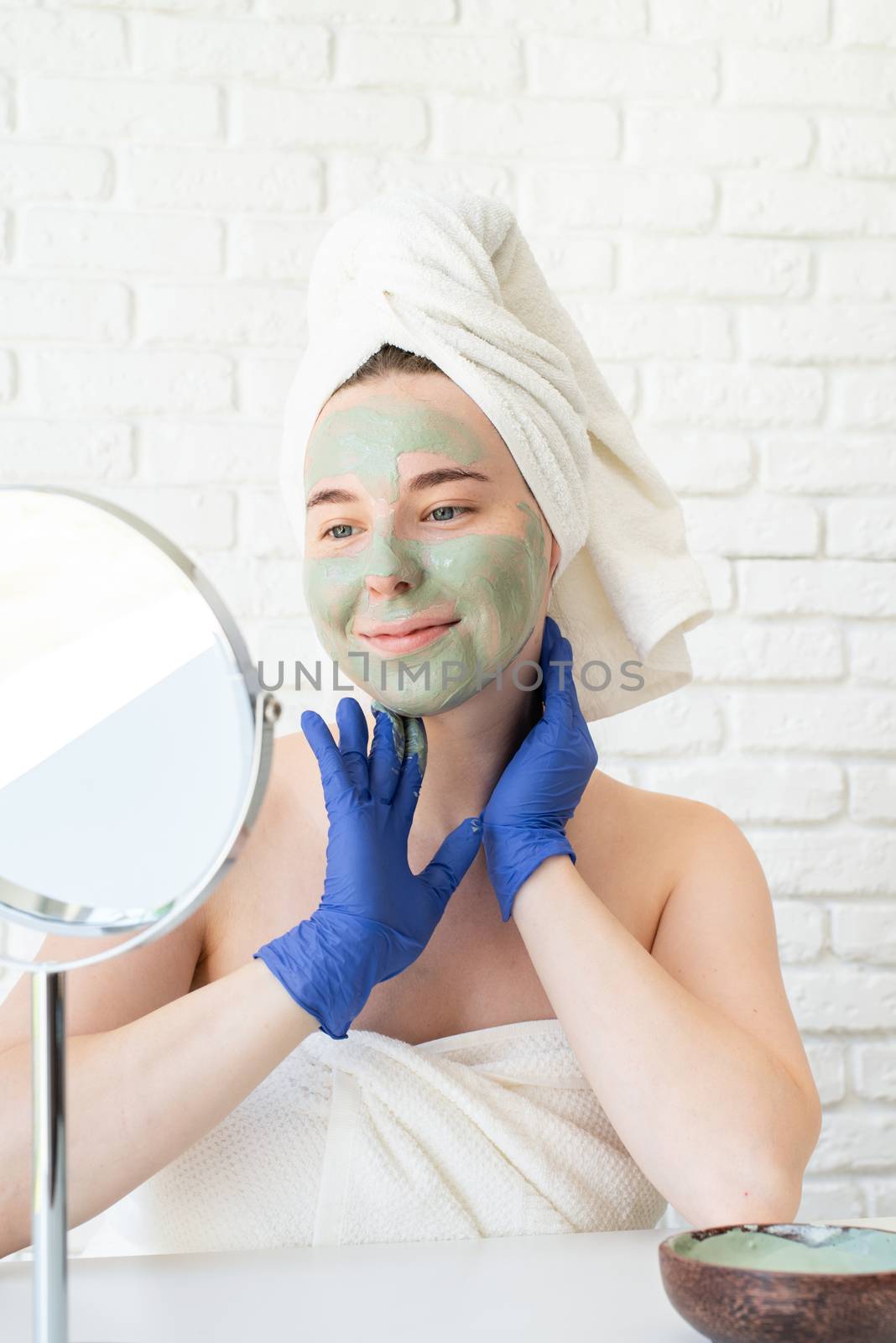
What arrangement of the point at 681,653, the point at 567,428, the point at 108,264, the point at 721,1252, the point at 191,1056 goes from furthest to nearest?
1. the point at 108,264
2. the point at 681,653
3. the point at 567,428
4. the point at 191,1056
5. the point at 721,1252

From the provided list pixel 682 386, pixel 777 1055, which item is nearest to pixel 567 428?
pixel 777 1055

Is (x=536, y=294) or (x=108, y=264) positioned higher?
(x=108, y=264)

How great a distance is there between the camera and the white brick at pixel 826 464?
1906mm

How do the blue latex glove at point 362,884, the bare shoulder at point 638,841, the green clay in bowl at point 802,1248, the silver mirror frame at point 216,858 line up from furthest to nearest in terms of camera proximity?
the bare shoulder at point 638,841
the blue latex glove at point 362,884
the green clay in bowl at point 802,1248
the silver mirror frame at point 216,858

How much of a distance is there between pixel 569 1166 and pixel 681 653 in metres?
0.51

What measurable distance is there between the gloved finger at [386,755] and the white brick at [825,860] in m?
0.89

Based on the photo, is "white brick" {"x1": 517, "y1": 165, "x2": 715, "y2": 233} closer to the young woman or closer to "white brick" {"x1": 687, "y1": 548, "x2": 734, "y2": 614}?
"white brick" {"x1": 687, "y1": 548, "x2": 734, "y2": 614}

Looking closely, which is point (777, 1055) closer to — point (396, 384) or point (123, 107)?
point (396, 384)

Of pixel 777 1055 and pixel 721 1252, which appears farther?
pixel 777 1055

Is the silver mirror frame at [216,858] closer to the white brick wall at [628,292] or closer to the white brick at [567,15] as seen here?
the white brick wall at [628,292]

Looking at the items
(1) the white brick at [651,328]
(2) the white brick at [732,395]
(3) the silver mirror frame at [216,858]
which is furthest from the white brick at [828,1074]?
(3) the silver mirror frame at [216,858]

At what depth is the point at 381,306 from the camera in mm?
1142

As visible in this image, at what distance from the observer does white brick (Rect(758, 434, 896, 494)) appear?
1906 millimetres

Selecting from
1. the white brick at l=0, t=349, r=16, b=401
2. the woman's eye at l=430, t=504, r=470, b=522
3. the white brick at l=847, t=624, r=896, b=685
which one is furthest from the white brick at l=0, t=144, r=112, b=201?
the white brick at l=847, t=624, r=896, b=685
